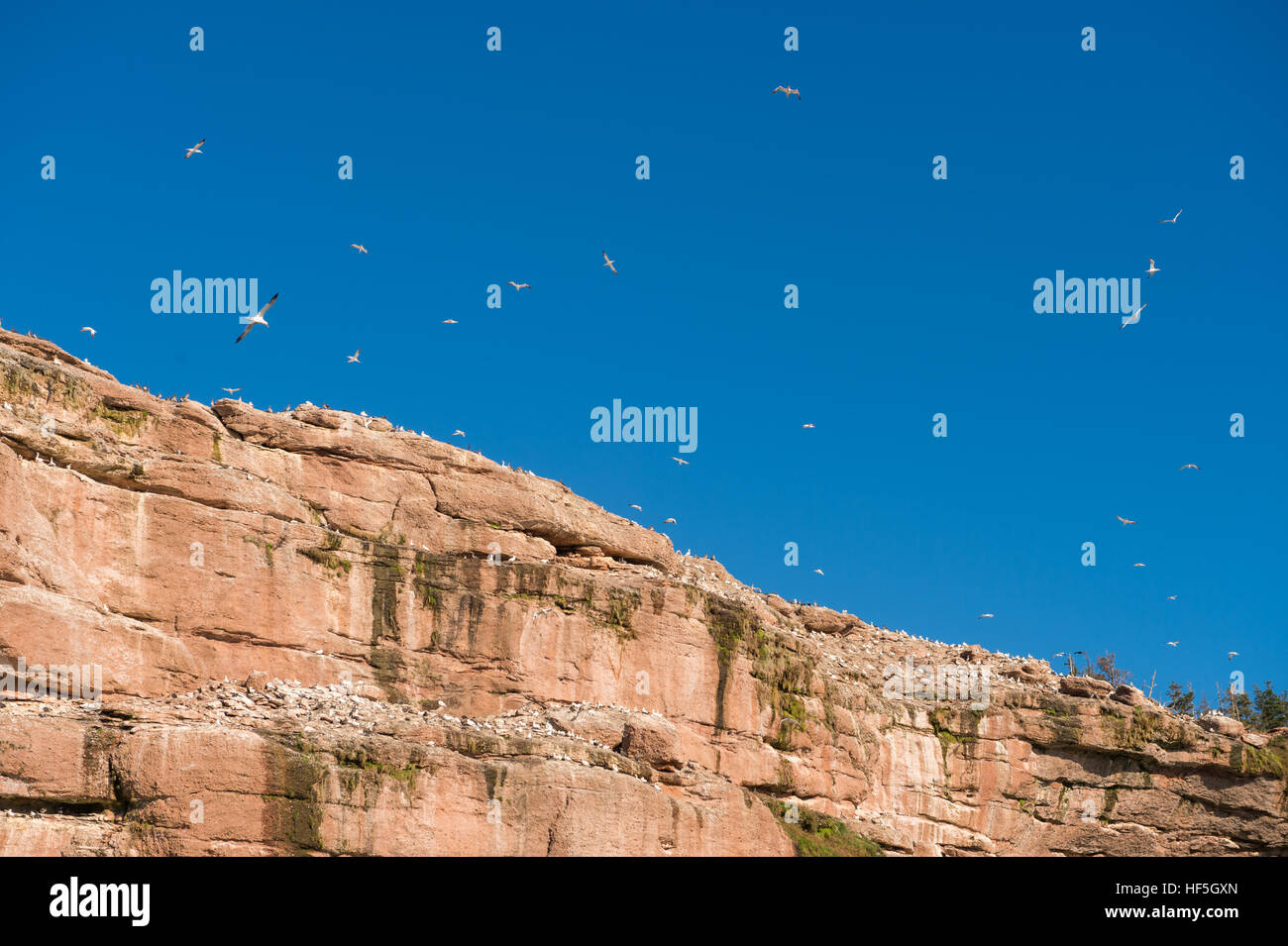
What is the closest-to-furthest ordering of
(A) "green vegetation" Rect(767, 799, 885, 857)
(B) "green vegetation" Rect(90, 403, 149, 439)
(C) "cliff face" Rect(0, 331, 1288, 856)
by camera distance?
(C) "cliff face" Rect(0, 331, 1288, 856), (B) "green vegetation" Rect(90, 403, 149, 439), (A) "green vegetation" Rect(767, 799, 885, 857)

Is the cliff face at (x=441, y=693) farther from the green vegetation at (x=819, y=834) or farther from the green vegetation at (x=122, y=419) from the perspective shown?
the green vegetation at (x=819, y=834)

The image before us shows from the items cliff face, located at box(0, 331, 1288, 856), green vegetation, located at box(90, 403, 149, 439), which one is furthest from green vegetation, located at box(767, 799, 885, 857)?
green vegetation, located at box(90, 403, 149, 439)

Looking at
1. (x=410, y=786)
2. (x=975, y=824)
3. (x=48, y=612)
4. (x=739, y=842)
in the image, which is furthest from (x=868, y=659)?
(x=48, y=612)

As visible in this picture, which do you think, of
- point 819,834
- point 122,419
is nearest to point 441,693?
point 122,419

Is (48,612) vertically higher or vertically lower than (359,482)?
lower

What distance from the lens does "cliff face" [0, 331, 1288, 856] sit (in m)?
37.0

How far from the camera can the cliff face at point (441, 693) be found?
3700cm

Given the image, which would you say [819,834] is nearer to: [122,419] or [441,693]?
[441,693]

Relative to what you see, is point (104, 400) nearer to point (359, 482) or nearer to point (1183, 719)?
point (359, 482)

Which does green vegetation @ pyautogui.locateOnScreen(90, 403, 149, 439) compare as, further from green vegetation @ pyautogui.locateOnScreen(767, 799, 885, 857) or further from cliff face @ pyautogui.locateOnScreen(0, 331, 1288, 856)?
green vegetation @ pyautogui.locateOnScreen(767, 799, 885, 857)

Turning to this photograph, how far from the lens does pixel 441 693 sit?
47500mm

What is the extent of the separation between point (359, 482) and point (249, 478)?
572 cm
